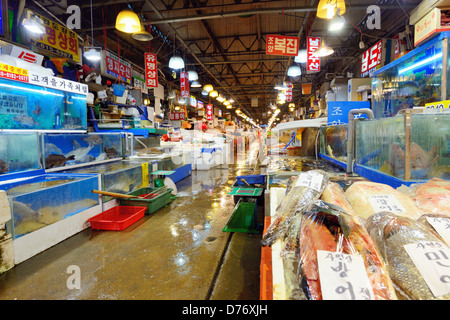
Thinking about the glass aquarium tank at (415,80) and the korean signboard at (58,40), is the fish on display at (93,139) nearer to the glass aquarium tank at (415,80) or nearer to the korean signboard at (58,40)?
the korean signboard at (58,40)

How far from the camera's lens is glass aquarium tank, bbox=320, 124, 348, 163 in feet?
13.0

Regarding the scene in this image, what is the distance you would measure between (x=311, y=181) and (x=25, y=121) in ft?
19.4

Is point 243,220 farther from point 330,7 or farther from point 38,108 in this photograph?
point 38,108

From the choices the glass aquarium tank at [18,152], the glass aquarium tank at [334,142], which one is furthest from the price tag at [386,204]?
the glass aquarium tank at [18,152]

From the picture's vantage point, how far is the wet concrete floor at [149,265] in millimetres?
2336

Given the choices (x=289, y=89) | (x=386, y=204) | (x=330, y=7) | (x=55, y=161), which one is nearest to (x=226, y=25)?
(x=289, y=89)

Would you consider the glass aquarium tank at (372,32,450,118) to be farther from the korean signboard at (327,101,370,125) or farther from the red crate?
the red crate

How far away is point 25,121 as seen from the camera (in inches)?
194

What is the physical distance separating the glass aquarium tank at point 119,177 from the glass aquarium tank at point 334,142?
175 inches

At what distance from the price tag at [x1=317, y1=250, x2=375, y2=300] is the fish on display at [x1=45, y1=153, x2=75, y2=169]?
528 cm

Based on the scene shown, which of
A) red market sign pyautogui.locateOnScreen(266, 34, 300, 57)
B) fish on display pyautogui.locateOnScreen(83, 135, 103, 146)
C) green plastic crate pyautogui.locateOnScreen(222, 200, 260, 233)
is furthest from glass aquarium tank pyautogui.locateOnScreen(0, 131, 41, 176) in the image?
red market sign pyautogui.locateOnScreen(266, 34, 300, 57)
